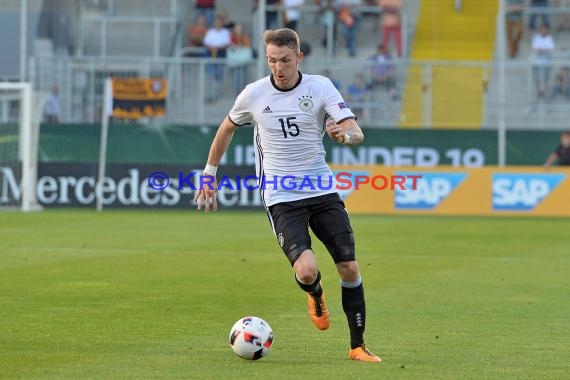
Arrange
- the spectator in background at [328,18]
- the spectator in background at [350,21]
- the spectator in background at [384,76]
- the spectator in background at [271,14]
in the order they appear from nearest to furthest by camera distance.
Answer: the spectator in background at [384,76], the spectator in background at [350,21], the spectator in background at [271,14], the spectator in background at [328,18]

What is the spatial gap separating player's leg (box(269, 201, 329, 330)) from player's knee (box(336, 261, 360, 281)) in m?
Answer: 0.17

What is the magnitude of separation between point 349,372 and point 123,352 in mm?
1681

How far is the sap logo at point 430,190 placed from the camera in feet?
94.9

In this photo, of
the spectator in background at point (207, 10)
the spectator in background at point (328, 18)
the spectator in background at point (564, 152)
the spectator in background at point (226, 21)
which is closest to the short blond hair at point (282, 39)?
the spectator in background at point (564, 152)

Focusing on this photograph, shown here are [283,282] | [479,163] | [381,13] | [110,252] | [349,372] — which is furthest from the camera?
[381,13]

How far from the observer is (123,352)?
8711 millimetres

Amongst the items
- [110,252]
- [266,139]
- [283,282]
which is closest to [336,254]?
[266,139]

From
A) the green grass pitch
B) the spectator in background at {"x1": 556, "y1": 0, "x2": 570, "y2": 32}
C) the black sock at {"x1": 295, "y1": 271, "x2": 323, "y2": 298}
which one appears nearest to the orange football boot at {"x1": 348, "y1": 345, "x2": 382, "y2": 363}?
the green grass pitch

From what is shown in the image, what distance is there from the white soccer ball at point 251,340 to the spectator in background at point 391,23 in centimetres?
2584

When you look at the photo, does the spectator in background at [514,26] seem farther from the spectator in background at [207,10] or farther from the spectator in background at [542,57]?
the spectator in background at [207,10]

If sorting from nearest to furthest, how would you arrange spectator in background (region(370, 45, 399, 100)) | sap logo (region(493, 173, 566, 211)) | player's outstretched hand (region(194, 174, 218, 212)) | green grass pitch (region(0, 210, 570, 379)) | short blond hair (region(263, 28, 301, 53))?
green grass pitch (region(0, 210, 570, 379)) → short blond hair (region(263, 28, 301, 53)) → player's outstretched hand (region(194, 174, 218, 212)) → sap logo (region(493, 173, 566, 211)) → spectator in background (region(370, 45, 399, 100))

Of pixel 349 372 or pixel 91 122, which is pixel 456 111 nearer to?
pixel 91 122

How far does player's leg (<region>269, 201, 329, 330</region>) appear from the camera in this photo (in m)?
8.74

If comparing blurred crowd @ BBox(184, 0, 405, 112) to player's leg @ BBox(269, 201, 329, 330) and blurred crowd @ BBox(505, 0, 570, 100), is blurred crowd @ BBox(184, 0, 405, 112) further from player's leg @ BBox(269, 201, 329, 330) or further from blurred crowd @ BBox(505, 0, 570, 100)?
player's leg @ BBox(269, 201, 329, 330)
